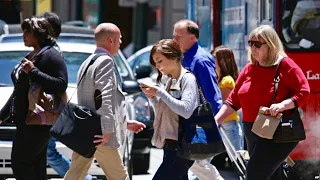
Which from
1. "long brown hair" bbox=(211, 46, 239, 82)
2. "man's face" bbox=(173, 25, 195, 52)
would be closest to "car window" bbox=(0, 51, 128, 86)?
"long brown hair" bbox=(211, 46, 239, 82)

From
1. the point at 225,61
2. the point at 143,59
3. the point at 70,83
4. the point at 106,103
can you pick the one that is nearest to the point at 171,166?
the point at 106,103

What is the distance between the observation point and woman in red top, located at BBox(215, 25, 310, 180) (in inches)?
272

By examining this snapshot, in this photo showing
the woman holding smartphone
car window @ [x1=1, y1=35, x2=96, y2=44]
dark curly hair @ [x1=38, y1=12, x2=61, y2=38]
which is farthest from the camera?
car window @ [x1=1, y1=35, x2=96, y2=44]

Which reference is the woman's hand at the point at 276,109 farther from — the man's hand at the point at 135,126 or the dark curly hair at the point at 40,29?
the dark curly hair at the point at 40,29

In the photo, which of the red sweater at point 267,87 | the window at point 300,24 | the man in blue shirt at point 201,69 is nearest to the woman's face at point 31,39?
the man in blue shirt at point 201,69

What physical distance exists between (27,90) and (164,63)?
3.92 ft

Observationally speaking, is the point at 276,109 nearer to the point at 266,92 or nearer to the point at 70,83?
the point at 266,92

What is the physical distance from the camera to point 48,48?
7426mm

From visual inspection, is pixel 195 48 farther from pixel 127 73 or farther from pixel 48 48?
pixel 127 73

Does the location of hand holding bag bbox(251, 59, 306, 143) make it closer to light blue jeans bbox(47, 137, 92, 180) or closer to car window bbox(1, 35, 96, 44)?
light blue jeans bbox(47, 137, 92, 180)

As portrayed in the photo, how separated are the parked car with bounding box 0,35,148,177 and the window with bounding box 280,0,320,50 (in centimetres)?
174

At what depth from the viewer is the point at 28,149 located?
23.9 ft

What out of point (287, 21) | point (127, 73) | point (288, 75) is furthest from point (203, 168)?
point (127, 73)

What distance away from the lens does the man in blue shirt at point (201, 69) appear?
7668 mm
